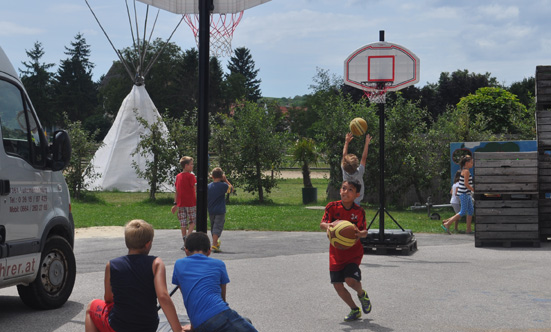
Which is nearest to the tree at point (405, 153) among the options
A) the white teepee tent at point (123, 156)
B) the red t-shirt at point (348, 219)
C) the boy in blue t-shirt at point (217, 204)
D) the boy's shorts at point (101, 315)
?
the white teepee tent at point (123, 156)

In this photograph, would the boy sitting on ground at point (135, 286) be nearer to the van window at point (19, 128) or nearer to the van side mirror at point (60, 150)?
the van window at point (19, 128)

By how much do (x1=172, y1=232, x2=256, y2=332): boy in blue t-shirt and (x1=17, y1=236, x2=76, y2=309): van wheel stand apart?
3.51 meters

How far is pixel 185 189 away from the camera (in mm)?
13680

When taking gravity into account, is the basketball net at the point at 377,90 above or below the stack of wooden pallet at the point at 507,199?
above

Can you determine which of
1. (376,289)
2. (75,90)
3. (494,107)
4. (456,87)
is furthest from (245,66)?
(376,289)

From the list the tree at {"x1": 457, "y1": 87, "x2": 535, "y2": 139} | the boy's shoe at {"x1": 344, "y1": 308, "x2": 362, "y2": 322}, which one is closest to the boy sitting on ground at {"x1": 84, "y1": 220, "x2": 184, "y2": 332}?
the boy's shoe at {"x1": 344, "y1": 308, "x2": 362, "y2": 322}

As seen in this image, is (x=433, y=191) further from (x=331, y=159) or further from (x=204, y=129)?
(x=204, y=129)

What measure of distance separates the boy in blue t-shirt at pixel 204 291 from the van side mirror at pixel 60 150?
3328 mm

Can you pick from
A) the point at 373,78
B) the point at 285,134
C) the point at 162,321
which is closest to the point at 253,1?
the point at 162,321

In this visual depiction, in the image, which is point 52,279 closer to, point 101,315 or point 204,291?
point 101,315

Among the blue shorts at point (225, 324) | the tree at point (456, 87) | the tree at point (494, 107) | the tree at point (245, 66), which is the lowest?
the blue shorts at point (225, 324)

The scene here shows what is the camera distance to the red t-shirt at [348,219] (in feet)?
24.6

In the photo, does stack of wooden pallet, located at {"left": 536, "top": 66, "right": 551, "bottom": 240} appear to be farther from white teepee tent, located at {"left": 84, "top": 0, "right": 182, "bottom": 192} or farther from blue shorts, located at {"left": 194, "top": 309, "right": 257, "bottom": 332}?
white teepee tent, located at {"left": 84, "top": 0, "right": 182, "bottom": 192}

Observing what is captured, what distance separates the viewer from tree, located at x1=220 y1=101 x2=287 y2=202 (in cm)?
2803
